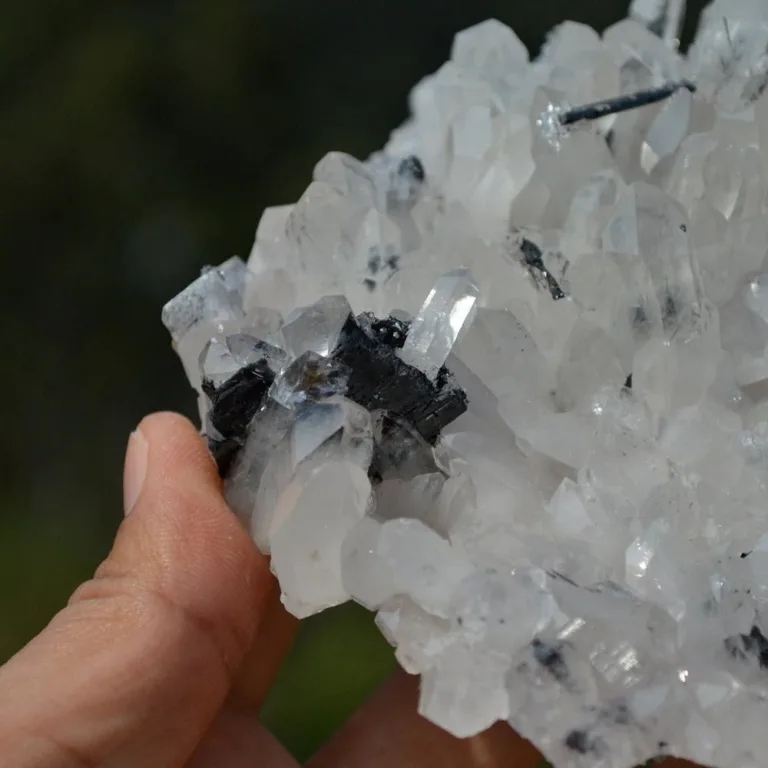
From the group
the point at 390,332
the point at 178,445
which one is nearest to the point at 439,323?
the point at 390,332

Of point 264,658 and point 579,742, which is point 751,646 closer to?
point 579,742

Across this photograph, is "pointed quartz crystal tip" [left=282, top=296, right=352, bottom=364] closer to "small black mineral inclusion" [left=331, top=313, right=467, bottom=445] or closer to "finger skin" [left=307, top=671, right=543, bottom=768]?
"small black mineral inclusion" [left=331, top=313, right=467, bottom=445]

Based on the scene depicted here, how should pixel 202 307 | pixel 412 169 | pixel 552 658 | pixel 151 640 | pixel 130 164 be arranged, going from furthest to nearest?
pixel 130 164 < pixel 412 169 < pixel 202 307 < pixel 151 640 < pixel 552 658

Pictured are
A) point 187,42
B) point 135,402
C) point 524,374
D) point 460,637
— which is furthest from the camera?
point 187,42

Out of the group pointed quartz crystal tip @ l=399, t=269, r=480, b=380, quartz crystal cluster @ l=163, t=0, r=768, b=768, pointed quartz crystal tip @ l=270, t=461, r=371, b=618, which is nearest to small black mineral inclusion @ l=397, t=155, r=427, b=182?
quartz crystal cluster @ l=163, t=0, r=768, b=768

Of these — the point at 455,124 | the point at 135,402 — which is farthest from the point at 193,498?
the point at 135,402

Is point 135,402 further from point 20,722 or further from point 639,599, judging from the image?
point 639,599

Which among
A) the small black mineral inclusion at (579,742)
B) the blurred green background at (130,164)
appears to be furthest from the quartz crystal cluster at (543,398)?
the blurred green background at (130,164)
